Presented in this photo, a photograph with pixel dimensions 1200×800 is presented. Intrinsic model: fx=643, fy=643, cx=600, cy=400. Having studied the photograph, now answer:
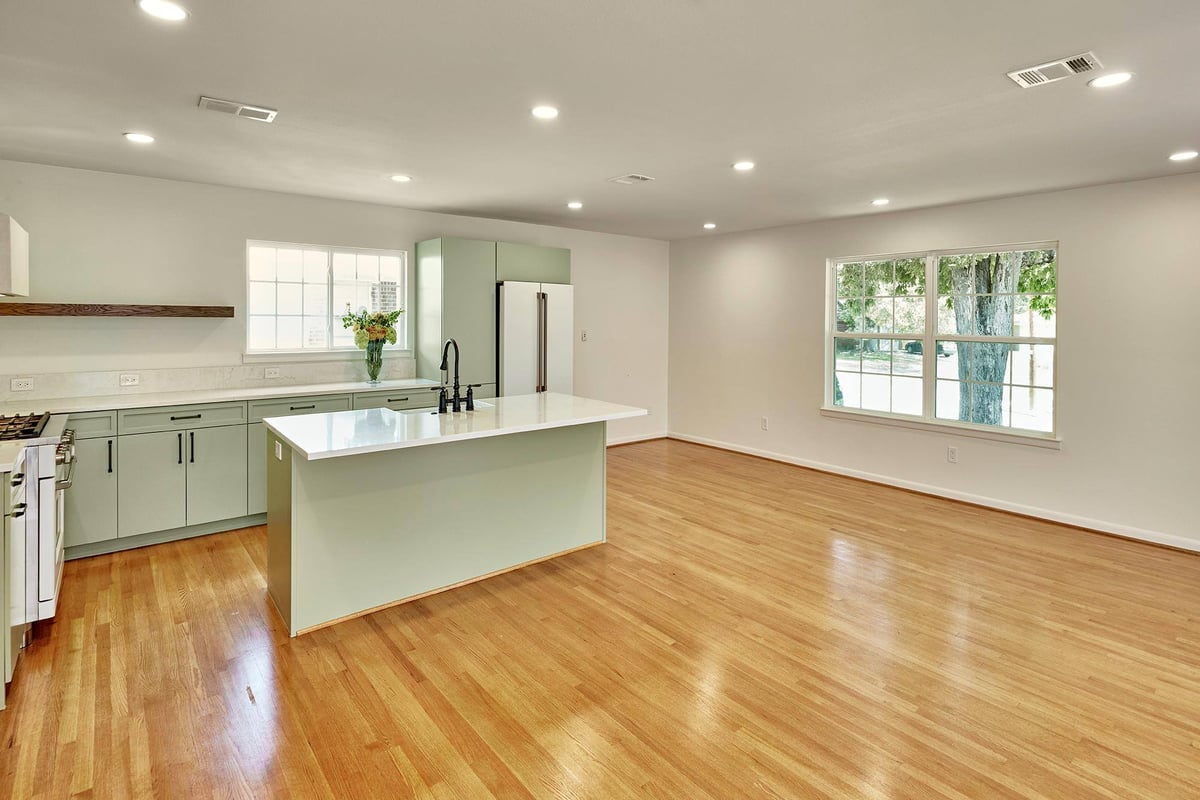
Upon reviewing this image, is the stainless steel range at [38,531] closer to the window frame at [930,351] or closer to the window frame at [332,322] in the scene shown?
the window frame at [332,322]

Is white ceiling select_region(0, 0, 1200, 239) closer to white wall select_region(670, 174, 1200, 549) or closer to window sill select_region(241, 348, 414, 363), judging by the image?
white wall select_region(670, 174, 1200, 549)

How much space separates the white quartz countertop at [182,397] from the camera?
3812 mm

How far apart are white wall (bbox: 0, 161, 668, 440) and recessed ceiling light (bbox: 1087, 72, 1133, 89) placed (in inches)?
183

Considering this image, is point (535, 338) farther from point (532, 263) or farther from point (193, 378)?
point (193, 378)

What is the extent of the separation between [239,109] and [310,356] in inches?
97.1

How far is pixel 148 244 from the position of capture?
175 inches

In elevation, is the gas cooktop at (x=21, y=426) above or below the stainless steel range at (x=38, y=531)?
above

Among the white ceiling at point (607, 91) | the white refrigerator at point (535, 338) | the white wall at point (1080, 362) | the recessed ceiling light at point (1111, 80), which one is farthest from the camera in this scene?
the white refrigerator at point (535, 338)

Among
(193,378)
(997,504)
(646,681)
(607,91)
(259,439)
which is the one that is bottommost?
(646,681)

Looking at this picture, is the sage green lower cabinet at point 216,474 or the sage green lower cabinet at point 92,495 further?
the sage green lower cabinet at point 216,474

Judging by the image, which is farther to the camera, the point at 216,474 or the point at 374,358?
the point at 374,358

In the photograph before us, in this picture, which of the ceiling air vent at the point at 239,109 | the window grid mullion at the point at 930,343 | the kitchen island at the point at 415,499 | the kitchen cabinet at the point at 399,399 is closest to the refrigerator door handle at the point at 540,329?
the kitchen cabinet at the point at 399,399

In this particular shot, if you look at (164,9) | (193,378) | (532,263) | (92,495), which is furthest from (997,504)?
(92,495)

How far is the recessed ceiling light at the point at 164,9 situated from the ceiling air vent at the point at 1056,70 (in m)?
3.00
